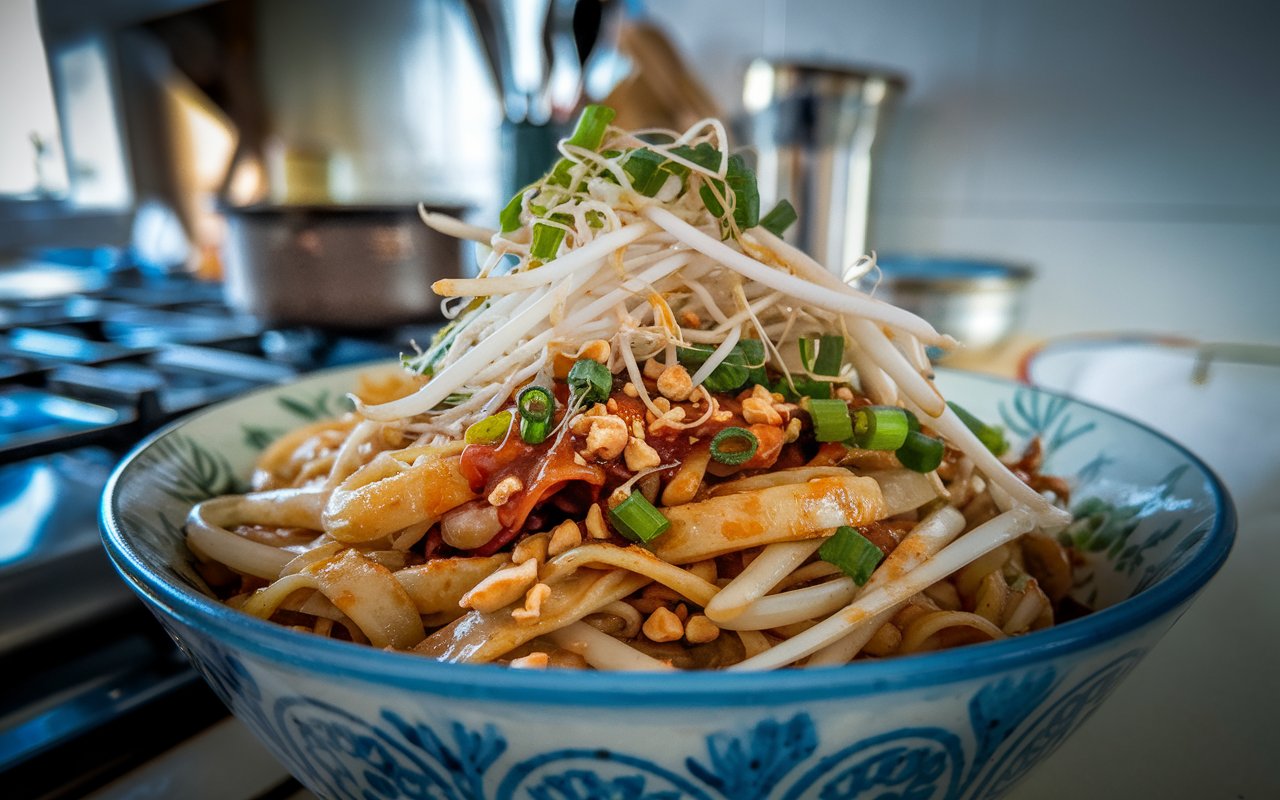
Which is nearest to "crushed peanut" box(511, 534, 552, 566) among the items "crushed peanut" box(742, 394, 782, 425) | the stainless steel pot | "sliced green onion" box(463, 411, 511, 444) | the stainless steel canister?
"sliced green onion" box(463, 411, 511, 444)

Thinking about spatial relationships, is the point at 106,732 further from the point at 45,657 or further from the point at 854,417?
the point at 854,417

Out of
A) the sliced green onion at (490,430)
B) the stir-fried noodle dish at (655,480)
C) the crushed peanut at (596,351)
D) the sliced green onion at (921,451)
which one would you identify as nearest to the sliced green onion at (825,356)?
the stir-fried noodle dish at (655,480)

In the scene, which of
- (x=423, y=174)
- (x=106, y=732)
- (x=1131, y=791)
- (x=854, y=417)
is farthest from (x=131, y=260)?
(x=1131, y=791)

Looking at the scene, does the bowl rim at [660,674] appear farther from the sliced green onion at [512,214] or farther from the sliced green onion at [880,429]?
the sliced green onion at [512,214]

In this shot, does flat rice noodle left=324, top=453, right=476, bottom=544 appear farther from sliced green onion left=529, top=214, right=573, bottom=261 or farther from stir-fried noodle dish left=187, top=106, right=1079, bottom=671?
sliced green onion left=529, top=214, right=573, bottom=261

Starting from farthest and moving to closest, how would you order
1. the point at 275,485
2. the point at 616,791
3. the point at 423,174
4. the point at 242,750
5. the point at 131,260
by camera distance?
the point at 423,174, the point at 131,260, the point at 275,485, the point at 242,750, the point at 616,791
